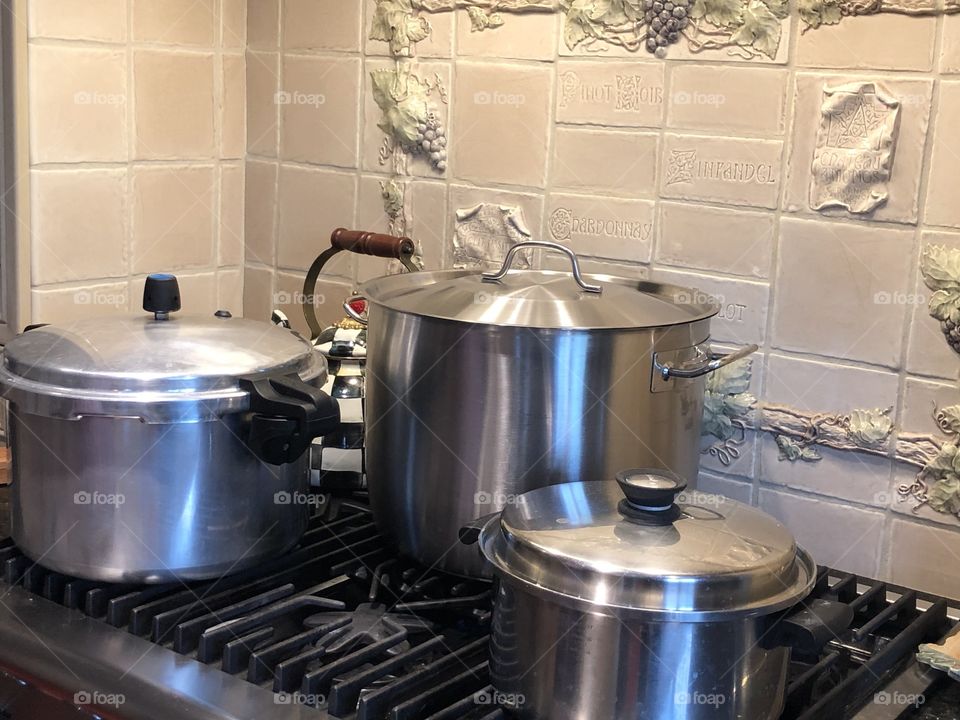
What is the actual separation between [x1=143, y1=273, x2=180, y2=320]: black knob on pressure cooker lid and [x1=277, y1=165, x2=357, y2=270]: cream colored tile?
1.61 ft

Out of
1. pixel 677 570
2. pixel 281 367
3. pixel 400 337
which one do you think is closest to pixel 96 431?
pixel 281 367

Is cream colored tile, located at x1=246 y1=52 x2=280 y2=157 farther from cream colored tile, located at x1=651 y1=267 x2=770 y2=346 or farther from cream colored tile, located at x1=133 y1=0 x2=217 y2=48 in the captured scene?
cream colored tile, located at x1=651 y1=267 x2=770 y2=346

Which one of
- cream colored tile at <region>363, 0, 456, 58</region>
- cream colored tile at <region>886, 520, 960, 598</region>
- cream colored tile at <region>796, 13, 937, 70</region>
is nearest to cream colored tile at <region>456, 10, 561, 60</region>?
cream colored tile at <region>363, 0, 456, 58</region>

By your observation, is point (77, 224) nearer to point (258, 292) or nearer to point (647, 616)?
point (258, 292)

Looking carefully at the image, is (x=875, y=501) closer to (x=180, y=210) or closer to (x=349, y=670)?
(x=349, y=670)

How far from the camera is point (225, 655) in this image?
82cm

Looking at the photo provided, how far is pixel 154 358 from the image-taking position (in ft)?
2.92

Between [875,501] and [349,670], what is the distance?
55 centimetres

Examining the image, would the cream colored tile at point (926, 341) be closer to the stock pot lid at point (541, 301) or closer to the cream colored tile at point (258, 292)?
the stock pot lid at point (541, 301)

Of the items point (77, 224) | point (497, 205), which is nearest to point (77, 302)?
point (77, 224)

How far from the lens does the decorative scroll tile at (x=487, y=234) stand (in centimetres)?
129

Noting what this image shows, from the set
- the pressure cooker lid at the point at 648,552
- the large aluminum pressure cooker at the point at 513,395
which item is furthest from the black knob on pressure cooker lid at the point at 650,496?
the large aluminum pressure cooker at the point at 513,395

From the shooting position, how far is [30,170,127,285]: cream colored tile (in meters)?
1.33

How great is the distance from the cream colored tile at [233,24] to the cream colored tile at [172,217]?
0.55 ft
